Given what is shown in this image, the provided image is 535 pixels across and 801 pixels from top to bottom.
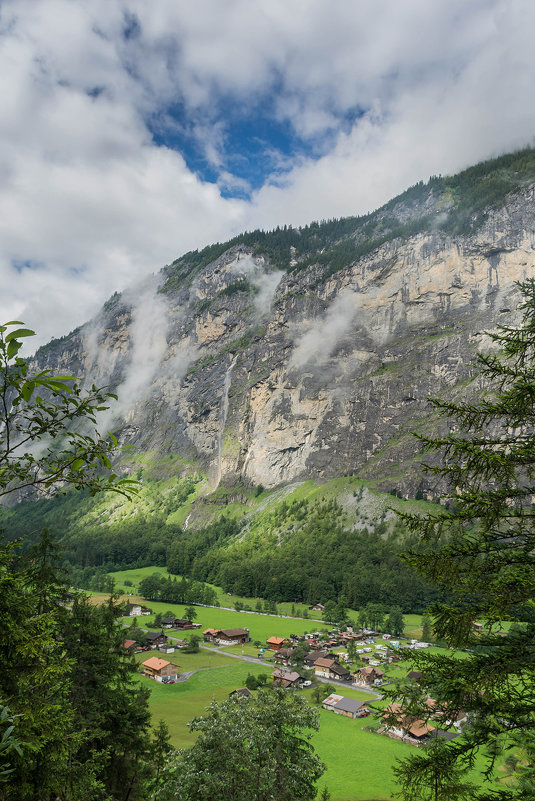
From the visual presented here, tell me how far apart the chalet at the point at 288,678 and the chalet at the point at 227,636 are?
69.5ft

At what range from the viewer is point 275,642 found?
267ft

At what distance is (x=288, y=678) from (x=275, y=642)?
20691 mm

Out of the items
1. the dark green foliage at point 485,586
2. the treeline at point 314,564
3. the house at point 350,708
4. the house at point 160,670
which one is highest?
the dark green foliage at point 485,586

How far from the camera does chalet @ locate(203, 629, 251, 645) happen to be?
8375cm

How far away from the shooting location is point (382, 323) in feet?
641

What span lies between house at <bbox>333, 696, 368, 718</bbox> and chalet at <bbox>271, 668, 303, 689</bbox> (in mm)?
6978

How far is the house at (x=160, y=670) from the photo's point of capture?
62.4 m

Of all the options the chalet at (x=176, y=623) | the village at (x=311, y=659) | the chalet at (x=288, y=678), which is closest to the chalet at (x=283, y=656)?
the village at (x=311, y=659)

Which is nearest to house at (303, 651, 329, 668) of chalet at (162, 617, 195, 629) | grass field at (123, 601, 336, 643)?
grass field at (123, 601, 336, 643)

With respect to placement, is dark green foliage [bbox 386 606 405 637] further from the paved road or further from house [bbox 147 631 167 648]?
house [bbox 147 631 167 648]

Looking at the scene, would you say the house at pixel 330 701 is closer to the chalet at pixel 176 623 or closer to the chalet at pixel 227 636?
the chalet at pixel 227 636

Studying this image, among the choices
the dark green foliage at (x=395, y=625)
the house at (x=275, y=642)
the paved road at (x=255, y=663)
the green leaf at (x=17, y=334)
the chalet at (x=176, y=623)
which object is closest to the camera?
the green leaf at (x=17, y=334)

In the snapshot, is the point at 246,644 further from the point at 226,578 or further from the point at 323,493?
the point at 323,493

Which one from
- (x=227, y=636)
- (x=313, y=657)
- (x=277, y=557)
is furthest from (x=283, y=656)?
(x=277, y=557)
